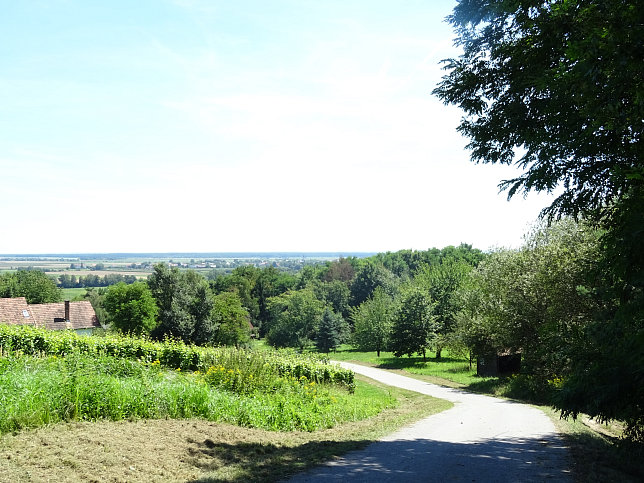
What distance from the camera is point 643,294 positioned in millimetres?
4715

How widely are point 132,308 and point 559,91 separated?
4975 centimetres

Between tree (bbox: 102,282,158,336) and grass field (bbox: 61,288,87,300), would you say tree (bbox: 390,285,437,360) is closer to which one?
tree (bbox: 102,282,158,336)

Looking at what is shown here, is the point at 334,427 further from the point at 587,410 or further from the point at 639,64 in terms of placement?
the point at 639,64

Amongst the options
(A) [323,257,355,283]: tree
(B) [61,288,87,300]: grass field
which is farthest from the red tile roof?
(A) [323,257,355,283]: tree

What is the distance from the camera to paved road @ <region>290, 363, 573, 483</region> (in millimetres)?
6281

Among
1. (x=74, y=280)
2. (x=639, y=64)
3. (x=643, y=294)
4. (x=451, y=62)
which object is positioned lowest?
(x=74, y=280)

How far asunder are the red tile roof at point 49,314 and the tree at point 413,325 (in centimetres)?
3086

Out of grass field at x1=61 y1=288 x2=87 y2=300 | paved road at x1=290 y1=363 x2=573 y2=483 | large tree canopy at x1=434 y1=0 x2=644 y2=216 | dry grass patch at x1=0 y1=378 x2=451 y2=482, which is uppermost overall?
large tree canopy at x1=434 y1=0 x2=644 y2=216

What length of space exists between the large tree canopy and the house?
46.6 m

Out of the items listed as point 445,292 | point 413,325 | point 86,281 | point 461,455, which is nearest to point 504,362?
point 413,325

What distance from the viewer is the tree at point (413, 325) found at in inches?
1347

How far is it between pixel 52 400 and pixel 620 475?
7847 millimetres

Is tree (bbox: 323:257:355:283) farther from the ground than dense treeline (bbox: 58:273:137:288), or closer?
farther from the ground

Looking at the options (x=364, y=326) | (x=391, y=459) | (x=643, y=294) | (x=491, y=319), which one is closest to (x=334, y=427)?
(x=391, y=459)
